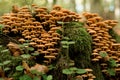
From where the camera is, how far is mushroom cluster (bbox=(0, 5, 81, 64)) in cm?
443

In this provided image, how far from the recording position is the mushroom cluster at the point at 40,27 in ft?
14.5

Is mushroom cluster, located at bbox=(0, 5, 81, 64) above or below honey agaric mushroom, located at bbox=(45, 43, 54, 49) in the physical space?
above

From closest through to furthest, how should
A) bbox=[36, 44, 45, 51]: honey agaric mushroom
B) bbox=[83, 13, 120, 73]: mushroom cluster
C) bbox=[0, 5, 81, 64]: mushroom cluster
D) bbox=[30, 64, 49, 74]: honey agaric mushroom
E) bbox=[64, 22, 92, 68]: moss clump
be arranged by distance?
bbox=[30, 64, 49, 74]: honey agaric mushroom < bbox=[36, 44, 45, 51]: honey agaric mushroom < bbox=[0, 5, 81, 64]: mushroom cluster < bbox=[64, 22, 92, 68]: moss clump < bbox=[83, 13, 120, 73]: mushroom cluster

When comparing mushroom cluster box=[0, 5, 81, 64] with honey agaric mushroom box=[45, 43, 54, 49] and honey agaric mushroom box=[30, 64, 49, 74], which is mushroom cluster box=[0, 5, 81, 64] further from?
honey agaric mushroom box=[30, 64, 49, 74]

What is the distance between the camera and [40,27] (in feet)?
15.4

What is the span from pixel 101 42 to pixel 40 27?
4.02 feet

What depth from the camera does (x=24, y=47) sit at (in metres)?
4.36

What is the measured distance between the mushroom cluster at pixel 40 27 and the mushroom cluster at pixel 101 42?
1.17ft

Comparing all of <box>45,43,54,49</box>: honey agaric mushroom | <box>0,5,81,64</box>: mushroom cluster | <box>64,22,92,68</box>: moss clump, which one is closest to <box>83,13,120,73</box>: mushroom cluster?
<box>64,22,92,68</box>: moss clump

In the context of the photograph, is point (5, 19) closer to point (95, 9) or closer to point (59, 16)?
point (59, 16)

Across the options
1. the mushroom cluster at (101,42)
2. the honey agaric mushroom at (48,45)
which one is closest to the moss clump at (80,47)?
the mushroom cluster at (101,42)

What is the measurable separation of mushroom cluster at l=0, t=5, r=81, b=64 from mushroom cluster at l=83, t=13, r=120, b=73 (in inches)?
14.1

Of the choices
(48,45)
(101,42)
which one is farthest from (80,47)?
(48,45)

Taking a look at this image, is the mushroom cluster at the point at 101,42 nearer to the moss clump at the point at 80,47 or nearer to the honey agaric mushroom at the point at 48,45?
the moss clump at the point at 80,47
